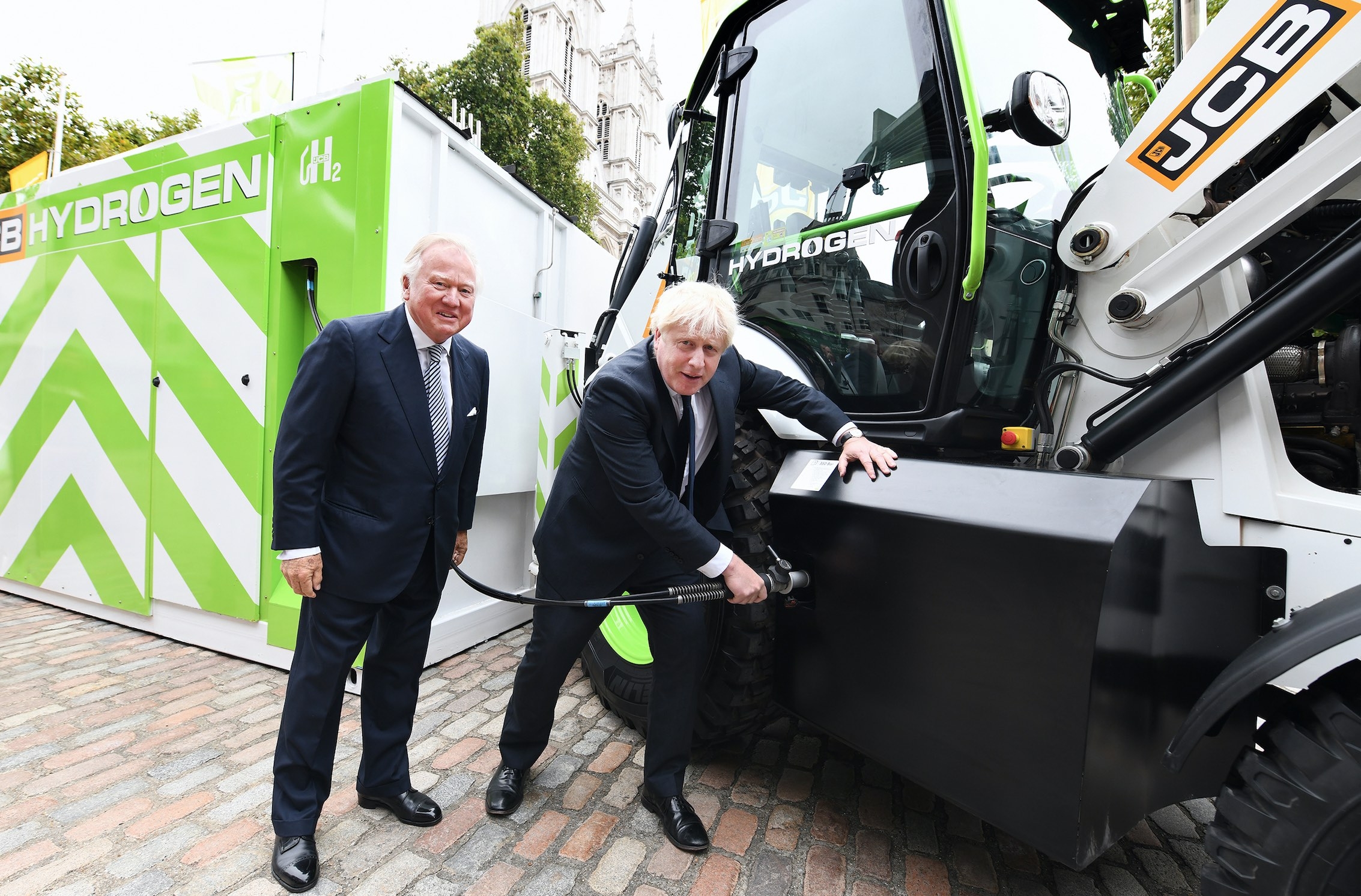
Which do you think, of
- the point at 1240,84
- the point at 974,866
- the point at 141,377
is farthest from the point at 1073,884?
the point at 141,377

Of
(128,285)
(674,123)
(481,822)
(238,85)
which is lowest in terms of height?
(481,822)

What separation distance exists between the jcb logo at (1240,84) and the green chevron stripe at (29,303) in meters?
5.20

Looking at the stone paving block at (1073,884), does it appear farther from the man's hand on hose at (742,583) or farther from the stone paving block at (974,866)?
the man's hand on hose at (742,583)

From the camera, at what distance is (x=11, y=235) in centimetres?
433

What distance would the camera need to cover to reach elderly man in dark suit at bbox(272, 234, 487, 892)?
1.80m

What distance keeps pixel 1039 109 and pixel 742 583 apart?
1.42m

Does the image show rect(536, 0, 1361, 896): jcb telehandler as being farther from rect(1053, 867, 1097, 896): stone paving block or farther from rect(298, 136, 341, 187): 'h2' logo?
rect(298, 136, 341, 187): 'h2' logo

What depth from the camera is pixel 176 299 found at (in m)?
3.49

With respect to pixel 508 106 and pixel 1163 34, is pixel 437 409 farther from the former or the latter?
pixel 508 106

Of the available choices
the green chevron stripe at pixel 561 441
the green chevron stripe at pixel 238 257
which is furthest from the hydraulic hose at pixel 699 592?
the green chevron stripe at pixel 238 257

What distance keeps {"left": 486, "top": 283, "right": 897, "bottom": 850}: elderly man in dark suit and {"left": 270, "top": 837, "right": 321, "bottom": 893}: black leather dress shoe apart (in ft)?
1.63

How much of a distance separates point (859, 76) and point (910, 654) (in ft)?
5.63

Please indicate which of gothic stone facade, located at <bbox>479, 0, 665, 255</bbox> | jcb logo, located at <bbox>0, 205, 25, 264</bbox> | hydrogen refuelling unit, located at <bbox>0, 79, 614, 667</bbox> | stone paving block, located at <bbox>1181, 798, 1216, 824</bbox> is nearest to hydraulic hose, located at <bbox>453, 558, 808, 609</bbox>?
stone paving block, located at <bbox>1181, 798, 1216, 824</bbox>

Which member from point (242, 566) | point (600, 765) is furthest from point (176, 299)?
point (600, 765)
